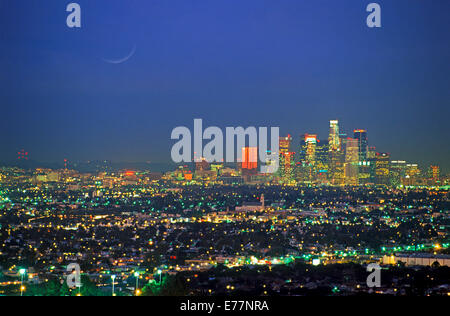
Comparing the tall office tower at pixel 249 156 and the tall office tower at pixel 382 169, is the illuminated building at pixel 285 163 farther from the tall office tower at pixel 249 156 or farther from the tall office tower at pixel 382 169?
the tall office tower at pixel 382 169

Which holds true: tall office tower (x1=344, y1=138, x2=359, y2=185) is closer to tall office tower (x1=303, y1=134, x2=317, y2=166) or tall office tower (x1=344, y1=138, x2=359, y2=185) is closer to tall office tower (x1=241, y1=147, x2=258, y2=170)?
tall office tower (x1=303, y1=134, x2=317, y2=166)

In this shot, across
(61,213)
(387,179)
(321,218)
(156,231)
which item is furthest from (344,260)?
(387,179)

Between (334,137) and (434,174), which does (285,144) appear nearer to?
(334,137)

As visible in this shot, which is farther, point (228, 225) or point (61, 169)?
point (61, 169)

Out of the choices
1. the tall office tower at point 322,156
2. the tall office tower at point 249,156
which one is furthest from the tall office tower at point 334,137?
the tall office tower at point 249,156
